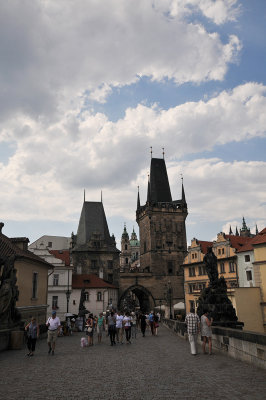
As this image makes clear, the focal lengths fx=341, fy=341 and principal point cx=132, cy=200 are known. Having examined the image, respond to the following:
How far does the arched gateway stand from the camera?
215ft

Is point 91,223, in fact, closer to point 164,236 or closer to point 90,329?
point 164,236

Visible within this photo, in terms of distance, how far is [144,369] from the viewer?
900cm

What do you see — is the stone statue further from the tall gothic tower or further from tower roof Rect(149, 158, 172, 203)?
tower roof Rect(149, 158, 172, 203)

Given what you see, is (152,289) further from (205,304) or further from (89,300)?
(205,304)

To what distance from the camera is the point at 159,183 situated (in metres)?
79.1

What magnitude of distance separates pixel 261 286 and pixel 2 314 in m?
24.8

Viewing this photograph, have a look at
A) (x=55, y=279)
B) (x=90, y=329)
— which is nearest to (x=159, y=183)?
(x=55, y=279)

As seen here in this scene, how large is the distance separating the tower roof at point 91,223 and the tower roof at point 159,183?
11.6 meters

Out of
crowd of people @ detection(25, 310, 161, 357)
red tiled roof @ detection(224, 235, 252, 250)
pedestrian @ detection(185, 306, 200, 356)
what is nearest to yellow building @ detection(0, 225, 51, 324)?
crowd of people @ detection(25, 310, 161, 357)

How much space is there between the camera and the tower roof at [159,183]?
76.1 m

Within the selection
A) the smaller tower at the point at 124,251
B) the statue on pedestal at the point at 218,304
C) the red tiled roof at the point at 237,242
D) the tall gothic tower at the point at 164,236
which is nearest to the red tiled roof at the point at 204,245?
the red tiled roof at the point at 237,242

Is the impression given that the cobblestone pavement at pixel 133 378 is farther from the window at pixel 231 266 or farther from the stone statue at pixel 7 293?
the window at pixel 231 266

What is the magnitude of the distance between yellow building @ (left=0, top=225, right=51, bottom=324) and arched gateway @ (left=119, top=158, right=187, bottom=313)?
35650 mm

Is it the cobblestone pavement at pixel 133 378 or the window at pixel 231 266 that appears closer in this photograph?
the cobblestone pavement at pixel 133 378
